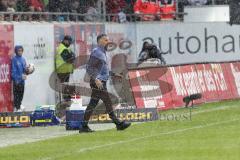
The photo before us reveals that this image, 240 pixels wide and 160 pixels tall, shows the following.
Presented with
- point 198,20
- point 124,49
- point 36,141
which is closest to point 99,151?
point 36,141

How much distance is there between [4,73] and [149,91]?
4.04 m

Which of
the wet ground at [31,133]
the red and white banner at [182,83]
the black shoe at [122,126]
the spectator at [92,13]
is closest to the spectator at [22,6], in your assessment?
the spectator at [92,13]

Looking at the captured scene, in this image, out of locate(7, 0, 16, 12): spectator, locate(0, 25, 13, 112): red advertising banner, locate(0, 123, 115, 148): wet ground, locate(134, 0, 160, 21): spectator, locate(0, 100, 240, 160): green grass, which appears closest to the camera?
locate(0, 100, 240, 160): green grass

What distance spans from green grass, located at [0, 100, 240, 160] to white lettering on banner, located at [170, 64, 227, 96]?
5.43 meters

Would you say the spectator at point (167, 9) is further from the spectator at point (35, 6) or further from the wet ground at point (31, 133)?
the wet ground at point (31, 133)

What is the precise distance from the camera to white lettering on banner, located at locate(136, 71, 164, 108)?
27.4 metres

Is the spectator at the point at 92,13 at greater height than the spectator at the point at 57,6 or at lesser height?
lesser

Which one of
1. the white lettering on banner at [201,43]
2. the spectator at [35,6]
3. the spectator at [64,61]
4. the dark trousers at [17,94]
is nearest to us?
the dark trousers at [17,94]

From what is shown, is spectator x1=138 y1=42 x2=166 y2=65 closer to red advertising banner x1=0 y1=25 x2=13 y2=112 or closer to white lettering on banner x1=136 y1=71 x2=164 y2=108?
white lettering on banner x1=136 y1=71 x2=164 y2=108

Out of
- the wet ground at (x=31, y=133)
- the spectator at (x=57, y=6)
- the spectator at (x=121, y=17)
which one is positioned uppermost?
the spectator at (x=57, y=6)

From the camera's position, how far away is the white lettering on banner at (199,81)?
1165 inches

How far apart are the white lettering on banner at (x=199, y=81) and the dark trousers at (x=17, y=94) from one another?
4.41 meters

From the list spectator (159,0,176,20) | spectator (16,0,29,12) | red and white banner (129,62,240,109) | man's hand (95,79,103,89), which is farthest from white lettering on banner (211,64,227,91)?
man's hand (95,79,103,89)

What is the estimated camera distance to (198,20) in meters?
38.2
